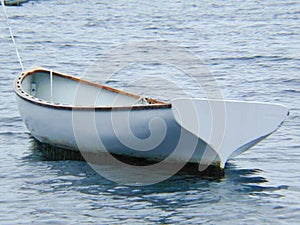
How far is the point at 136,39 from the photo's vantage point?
3359cm

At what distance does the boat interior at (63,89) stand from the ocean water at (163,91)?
37.1 inches

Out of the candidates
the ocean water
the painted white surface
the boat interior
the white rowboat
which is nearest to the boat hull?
the white rowboat

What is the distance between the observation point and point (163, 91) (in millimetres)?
22219

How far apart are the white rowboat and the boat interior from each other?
1.41m

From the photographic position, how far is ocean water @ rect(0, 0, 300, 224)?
12219mm

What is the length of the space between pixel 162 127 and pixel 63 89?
15.5ft

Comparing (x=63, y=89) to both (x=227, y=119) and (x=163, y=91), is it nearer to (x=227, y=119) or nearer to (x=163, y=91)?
(x=163, y=91)

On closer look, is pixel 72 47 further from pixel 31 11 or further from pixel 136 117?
pixel 136 117

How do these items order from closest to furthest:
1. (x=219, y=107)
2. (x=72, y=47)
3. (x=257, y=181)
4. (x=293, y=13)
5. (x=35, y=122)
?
(x=219, y=107)
(x=257, y=181)
(x=35, y=122)
(x=72, y=47)
(x=293, y=13)

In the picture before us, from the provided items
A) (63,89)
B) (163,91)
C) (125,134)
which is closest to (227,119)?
(125,134)

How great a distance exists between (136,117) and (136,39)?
20.5 meters

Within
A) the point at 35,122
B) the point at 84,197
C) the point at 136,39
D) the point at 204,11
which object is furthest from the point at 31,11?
the point at 84,197

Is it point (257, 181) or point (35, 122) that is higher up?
point (35, 122)

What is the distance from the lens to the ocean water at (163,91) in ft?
40.1
